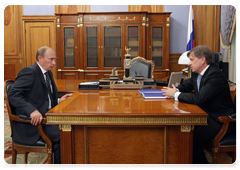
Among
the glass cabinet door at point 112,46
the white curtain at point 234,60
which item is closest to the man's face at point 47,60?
the white curtain at point 234,60

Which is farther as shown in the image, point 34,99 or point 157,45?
point 157,45

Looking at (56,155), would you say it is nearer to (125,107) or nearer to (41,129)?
(41,129)

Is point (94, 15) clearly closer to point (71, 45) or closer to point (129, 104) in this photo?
point (71, 45)

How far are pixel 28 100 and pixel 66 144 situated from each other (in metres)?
0.69

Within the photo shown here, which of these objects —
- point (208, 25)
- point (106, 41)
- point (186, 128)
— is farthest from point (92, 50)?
point (186, 128)

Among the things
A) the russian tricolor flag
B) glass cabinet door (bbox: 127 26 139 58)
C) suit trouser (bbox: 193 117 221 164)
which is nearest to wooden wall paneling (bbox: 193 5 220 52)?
the russian tricolor flag

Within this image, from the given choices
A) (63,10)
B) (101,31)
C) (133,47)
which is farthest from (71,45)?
(133,47)

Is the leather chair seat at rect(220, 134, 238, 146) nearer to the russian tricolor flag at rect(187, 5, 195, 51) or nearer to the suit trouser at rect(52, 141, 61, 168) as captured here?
the suit trouser at rect(52, 141, 61, 168)

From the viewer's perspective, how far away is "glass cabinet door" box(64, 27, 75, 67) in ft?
17.8

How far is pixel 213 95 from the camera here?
1741 millimetres

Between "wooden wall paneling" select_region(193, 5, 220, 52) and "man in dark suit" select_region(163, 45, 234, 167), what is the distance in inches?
103

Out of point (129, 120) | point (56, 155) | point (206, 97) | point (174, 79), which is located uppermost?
point (174, 79)

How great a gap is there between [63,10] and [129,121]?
5.40 m

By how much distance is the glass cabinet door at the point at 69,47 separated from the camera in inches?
214
